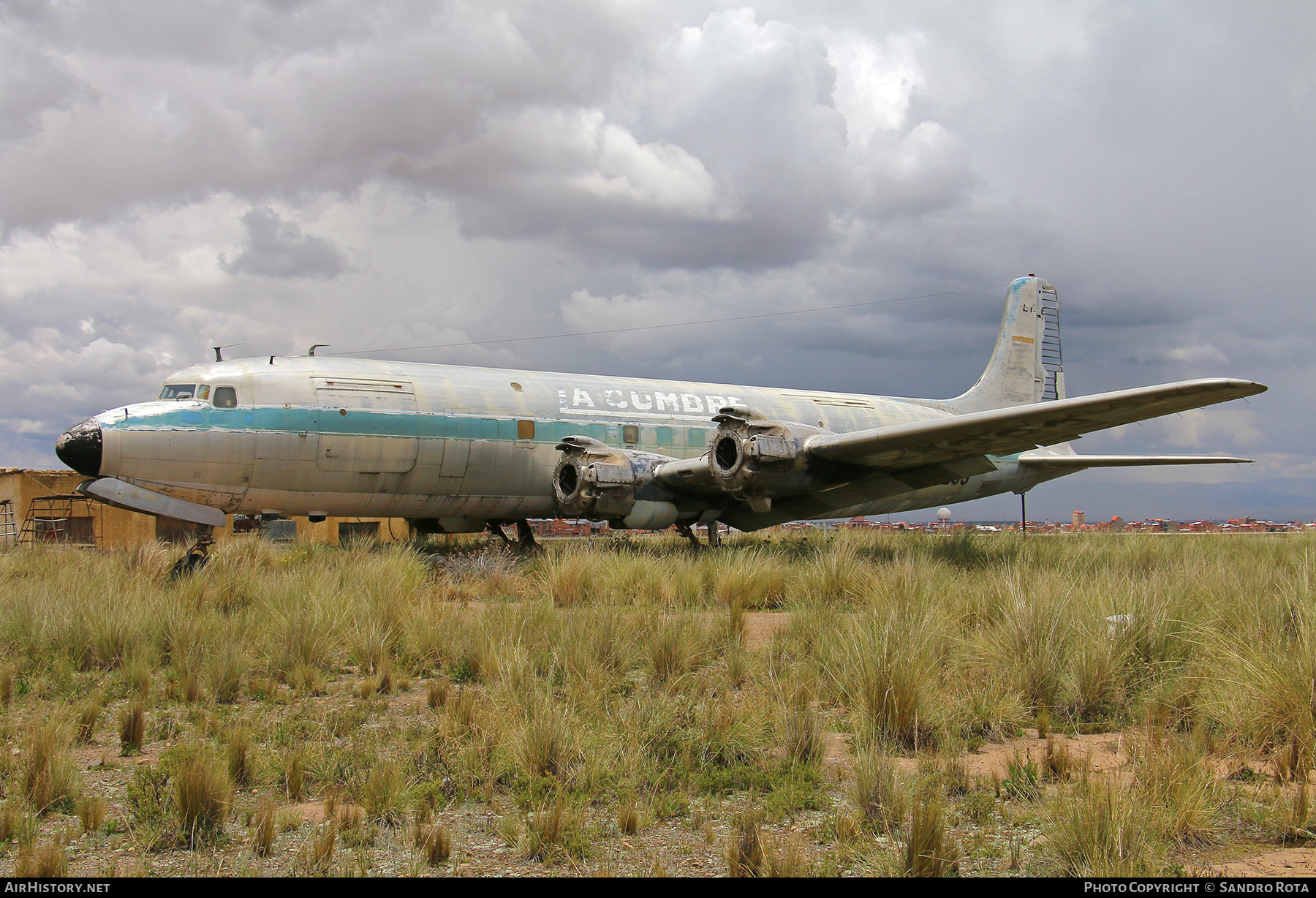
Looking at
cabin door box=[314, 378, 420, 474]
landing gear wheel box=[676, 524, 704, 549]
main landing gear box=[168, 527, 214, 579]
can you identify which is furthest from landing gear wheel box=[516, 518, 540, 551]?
main landing gear box=[168, 527, 214, 579]

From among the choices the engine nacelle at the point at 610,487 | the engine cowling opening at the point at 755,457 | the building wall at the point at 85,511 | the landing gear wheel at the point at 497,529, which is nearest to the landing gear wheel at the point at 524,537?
the landing gear wheel at the point at 497,529

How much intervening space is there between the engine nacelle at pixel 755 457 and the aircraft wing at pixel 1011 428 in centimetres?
40

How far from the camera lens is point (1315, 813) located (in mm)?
3869

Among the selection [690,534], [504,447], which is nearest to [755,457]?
[690,534]

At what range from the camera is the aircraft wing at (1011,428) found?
39.6 ft

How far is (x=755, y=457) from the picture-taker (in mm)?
14180

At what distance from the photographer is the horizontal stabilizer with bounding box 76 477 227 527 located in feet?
40.2

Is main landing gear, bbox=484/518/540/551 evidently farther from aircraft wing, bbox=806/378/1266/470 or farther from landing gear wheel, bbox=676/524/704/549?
aircraft wing, bbox=806/378/1266/470

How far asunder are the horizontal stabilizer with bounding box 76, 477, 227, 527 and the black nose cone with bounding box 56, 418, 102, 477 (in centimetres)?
23

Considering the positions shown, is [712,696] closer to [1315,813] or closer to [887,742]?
[887,742]

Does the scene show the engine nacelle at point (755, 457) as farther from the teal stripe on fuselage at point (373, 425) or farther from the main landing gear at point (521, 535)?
the main landing gear at point (521, 535)

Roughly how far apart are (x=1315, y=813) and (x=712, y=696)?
3.20 meters

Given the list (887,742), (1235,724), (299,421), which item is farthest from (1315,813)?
(299,421)

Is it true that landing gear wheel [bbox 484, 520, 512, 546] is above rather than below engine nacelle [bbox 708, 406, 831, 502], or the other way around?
below
